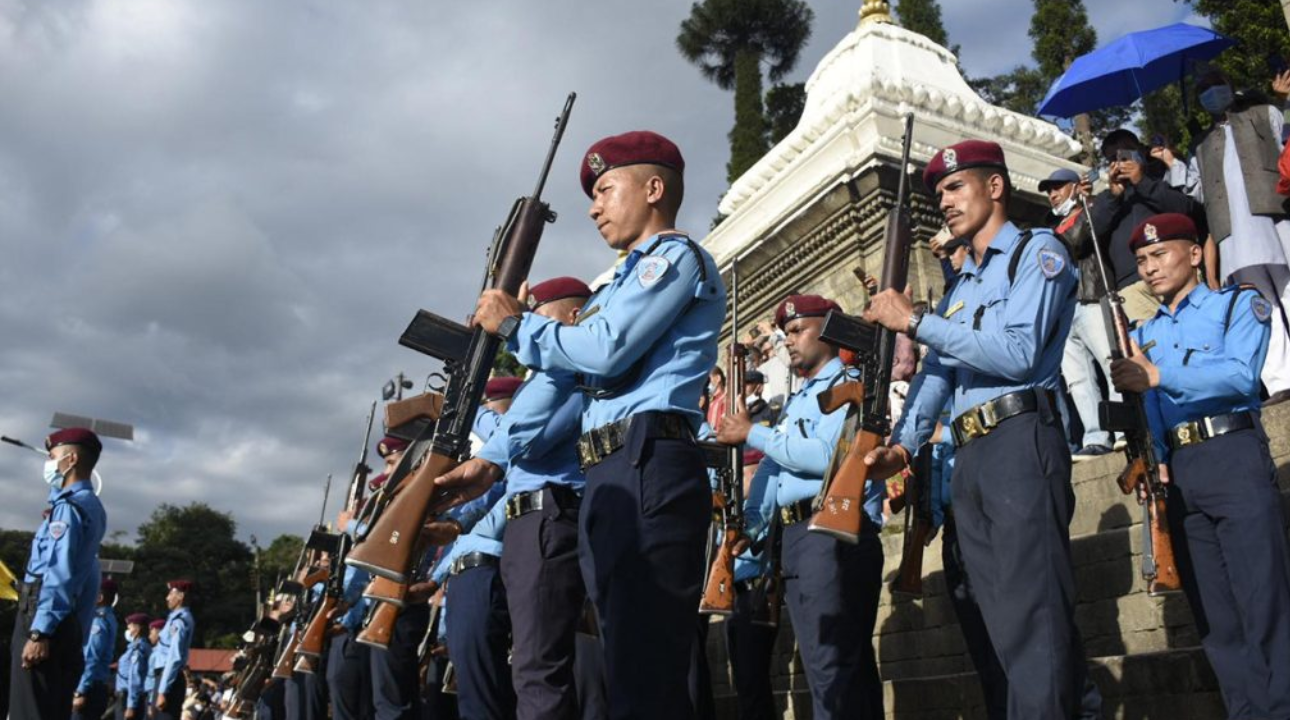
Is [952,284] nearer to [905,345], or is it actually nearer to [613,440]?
[613,440]

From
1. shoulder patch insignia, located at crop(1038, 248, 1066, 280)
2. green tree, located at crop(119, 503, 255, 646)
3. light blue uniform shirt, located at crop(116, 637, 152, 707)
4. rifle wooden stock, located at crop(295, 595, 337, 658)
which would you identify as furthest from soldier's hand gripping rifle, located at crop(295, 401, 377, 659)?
green tree, located at crop(119, 503, 255, 646)

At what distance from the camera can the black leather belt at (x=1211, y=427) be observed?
383cm

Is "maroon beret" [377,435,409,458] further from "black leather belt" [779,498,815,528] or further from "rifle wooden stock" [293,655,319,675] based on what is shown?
"black leather belt" [779,498,815,528]

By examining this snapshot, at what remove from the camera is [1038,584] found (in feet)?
10.0

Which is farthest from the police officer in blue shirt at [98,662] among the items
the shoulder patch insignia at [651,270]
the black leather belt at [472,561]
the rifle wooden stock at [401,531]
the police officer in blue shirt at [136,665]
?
the shoulder patch insignia at [651,270]

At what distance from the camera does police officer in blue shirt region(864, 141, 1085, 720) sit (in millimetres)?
3053

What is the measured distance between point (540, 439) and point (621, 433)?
1.19 meters

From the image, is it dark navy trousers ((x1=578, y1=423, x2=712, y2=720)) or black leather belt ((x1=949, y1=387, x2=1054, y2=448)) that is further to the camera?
black leather belt ((x1=949, y1=387, x2=1054, y2=448))

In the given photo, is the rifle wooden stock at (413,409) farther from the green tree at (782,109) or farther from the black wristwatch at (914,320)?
the green tree at (782,109)

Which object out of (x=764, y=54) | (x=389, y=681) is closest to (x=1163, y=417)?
(x=389, y=681)

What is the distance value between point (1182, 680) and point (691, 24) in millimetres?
31296

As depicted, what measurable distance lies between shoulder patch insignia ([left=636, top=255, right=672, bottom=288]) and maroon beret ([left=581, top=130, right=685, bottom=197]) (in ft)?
1.62

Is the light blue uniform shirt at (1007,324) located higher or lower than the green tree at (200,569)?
lower

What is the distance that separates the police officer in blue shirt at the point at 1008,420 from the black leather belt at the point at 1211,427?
0.86m
